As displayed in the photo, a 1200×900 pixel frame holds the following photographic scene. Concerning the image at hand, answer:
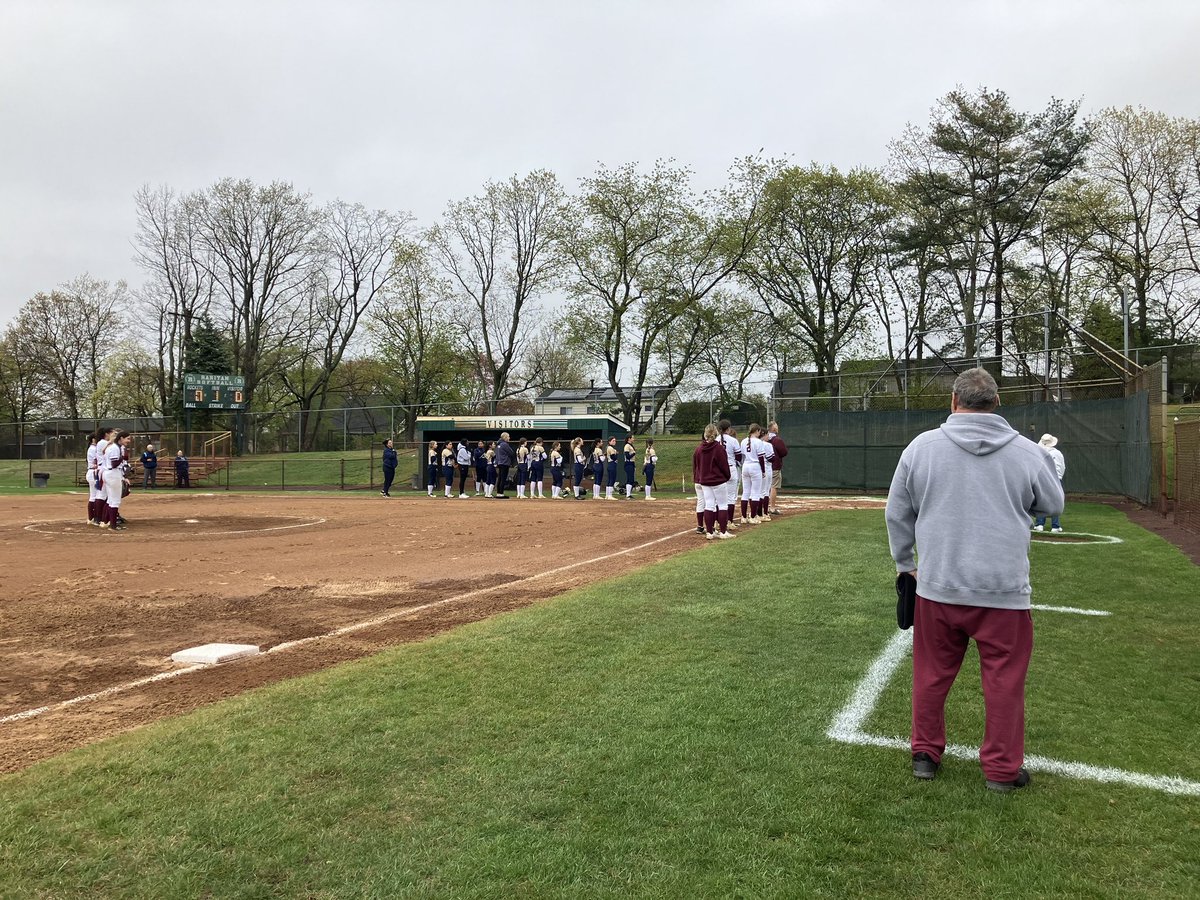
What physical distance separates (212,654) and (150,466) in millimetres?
33999

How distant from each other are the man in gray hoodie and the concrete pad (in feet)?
15.2

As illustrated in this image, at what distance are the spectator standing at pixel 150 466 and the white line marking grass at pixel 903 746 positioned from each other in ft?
121

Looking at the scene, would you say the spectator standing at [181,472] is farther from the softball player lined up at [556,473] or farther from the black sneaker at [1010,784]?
the black sneaker at [1010,784]

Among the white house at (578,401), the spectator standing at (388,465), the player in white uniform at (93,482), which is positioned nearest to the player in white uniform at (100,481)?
the player in white uniform at (93,482)

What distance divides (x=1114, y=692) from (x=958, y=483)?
219 centimetres

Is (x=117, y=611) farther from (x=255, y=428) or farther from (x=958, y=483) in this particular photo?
(x=255, y=428)

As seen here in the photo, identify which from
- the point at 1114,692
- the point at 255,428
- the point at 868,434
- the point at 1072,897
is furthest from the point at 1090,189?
the point at 255,428

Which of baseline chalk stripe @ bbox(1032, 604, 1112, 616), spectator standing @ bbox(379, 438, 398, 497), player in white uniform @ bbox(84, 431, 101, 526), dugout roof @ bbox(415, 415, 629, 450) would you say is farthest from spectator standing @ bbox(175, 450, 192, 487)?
baseline chalk stripe @ bbox(1032, 604, 1112, 616)

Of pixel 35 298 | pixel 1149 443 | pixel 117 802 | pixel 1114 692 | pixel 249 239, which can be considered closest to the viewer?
pixel 117 802

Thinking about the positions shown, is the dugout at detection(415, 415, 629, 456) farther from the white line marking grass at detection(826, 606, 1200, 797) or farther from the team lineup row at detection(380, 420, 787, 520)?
the white line marking grass at detection(826, 606, 1200, 797)

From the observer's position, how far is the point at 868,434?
2478 cm

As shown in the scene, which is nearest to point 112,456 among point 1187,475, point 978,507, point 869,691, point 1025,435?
point 869,691

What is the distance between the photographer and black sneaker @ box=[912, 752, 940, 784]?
3.35 m

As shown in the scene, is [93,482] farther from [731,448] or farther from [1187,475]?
[1187,475]
